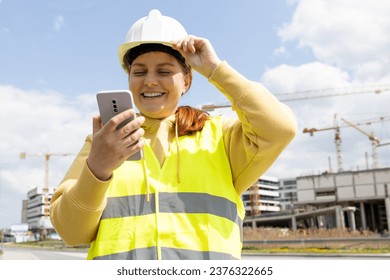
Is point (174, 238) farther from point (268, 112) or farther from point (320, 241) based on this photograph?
point (320, 241)

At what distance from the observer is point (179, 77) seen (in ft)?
6.08

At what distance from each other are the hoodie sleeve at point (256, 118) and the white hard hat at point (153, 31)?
0.31 metres

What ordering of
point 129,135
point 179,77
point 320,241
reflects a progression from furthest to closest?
point 320,241
point 179,77
point 129,135

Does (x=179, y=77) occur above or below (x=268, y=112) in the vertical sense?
above

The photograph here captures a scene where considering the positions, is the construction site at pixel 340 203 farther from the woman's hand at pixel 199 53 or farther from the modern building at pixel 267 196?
the woman's hand at pixel 199 53

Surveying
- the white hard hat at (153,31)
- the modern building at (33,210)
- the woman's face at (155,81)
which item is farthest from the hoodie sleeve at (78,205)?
the modern building at (33,210)

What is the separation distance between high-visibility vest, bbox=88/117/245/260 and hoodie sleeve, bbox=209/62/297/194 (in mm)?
150

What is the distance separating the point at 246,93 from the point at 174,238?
0.63 metres

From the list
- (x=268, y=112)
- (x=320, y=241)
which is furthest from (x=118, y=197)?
(x=320, y=241)

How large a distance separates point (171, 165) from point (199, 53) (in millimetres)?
479

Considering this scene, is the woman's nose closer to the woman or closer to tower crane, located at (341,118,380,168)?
the woman

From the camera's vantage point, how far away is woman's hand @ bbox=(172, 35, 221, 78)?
1.69 metres

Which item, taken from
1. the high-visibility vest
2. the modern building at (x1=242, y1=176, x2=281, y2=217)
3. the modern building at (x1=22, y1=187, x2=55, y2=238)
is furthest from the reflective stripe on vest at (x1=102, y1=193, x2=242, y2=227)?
the modern building at (x1=22, y1=187, x2=55, y2=238)

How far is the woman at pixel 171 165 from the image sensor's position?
1.61 meters
